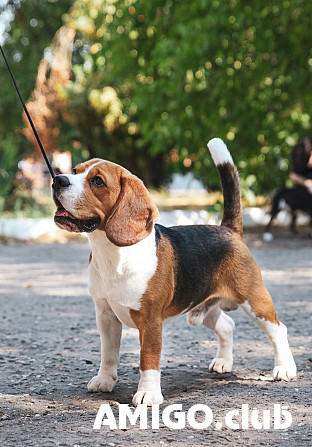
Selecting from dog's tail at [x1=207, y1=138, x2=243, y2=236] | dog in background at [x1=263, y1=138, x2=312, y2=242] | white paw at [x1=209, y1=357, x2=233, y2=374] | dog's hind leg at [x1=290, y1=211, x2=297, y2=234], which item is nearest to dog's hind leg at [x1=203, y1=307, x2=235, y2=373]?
white paw at [x1=209, y1=357, x2=233, y2=374]

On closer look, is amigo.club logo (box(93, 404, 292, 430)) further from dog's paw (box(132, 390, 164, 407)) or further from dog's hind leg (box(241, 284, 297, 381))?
dog's hind leg (box(241, 284, 297, 381))

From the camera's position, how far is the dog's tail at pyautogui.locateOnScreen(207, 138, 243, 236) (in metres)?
4.21

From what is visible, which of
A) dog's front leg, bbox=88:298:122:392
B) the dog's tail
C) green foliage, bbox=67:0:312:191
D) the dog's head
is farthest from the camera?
green foliage, bbox=67:0:312:191

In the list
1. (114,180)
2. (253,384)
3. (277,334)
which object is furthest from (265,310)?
(114,180)

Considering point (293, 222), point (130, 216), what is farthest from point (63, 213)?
point (293, 222)

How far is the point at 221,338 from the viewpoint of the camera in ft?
14.6

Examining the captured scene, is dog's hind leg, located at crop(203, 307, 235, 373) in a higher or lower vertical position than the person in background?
higher

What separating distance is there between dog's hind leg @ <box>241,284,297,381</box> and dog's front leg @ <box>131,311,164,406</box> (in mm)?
709

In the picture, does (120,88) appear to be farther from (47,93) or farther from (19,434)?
(19,434)

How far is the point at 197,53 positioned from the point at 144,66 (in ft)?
6.43

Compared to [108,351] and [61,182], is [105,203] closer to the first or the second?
[61,182]

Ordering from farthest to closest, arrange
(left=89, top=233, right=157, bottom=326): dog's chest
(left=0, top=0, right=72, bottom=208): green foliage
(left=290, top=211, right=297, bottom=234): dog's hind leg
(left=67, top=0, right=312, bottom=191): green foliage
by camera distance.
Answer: (left=0, top=0, right=72, bottom=208): green foliage
(left=290, top=211, right=297, bottom=234): dog's hind leg
(left=67, top=0, right=312, bottom=191): green foliage
(left=89, top=233, right=157, bottom=326): dog's chest

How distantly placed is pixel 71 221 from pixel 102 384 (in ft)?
3.56

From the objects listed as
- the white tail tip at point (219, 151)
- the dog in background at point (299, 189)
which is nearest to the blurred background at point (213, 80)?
the dog in background at point (299, 189)
